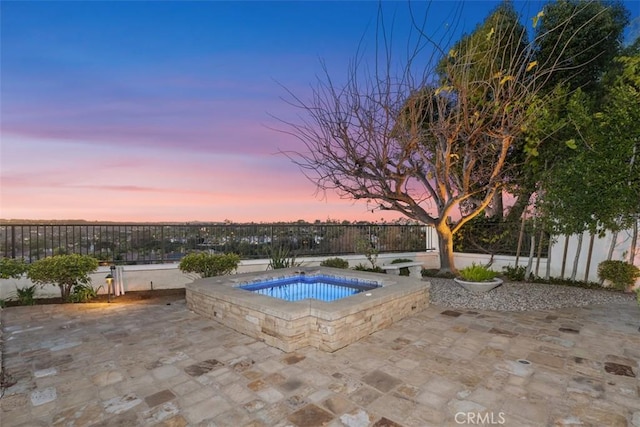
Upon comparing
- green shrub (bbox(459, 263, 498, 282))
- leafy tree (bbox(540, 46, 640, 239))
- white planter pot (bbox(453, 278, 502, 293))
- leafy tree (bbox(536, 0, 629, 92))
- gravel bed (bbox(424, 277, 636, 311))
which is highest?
leafy tree (bbox(536, 0, 629, 92))

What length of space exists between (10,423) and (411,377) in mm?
3218

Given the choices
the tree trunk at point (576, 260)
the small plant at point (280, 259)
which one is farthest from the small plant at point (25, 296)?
the tree trunk at point (576, 260)

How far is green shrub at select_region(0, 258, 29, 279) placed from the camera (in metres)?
5.90

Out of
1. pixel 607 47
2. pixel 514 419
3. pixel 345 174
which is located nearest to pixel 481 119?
pixel 345 174

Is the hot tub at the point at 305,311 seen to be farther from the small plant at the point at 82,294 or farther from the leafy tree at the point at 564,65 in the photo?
the leafy tree at the point at 564,65

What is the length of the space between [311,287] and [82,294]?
440cm

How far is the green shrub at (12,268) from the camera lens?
590 cm

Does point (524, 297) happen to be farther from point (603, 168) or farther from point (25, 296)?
point (25, 296)

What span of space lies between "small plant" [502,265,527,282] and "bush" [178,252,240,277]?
23.7 ft

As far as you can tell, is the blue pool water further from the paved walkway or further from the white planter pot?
the white planter pot

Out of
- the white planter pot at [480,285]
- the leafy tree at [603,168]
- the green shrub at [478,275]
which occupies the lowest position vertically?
the white planter pot at [480,285]

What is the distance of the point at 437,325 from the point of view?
185 inches

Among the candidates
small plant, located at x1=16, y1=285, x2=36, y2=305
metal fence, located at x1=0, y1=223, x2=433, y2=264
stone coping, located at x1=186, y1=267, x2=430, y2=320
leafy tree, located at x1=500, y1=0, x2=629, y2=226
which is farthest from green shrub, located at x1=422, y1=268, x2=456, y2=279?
small plant, located at x1=16, y1=285, x2=36, y2=305

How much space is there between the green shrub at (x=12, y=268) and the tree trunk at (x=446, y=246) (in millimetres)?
9246
